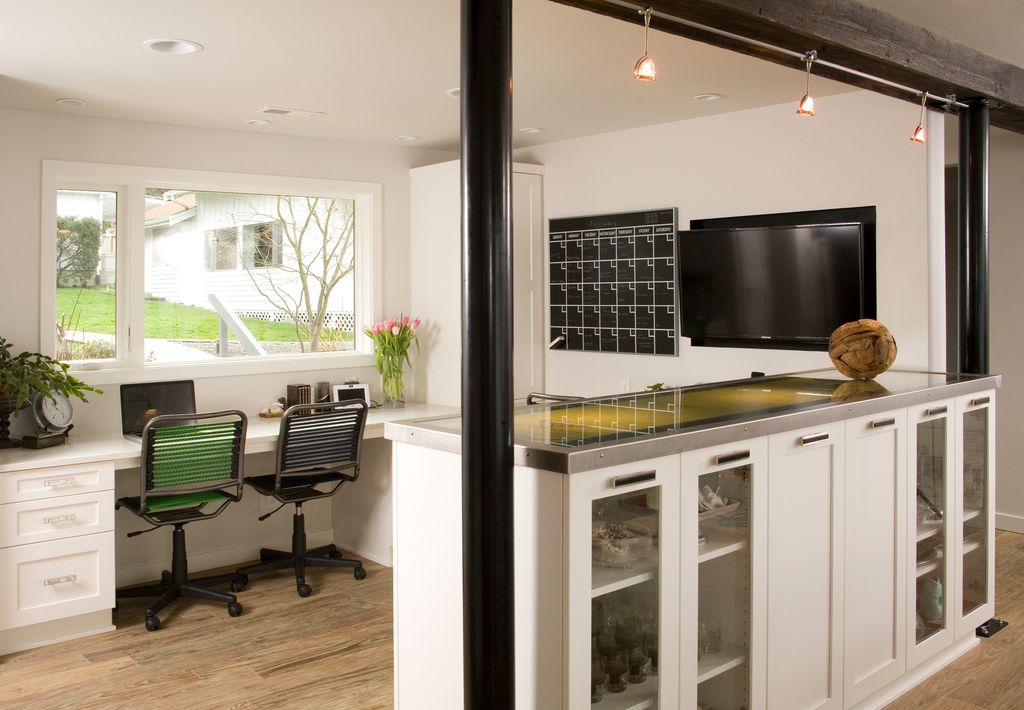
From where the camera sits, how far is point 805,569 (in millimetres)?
2668

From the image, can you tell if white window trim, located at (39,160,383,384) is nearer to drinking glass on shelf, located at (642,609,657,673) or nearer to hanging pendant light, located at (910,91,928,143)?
hanging pendant light, located at (910,91,928,143)

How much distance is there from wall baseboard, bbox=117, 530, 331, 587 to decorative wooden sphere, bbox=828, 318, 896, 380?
323cm

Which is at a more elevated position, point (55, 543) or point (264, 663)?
point (55, 543)

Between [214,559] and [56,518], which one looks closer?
[56,518]

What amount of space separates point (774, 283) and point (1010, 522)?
2.33 m

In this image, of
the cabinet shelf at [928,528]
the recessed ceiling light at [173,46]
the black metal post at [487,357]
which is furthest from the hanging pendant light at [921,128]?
the recessed ceiling light at [173,46]

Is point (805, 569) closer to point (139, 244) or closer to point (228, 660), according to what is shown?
point (228, 660)

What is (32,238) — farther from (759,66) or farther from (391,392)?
(759,66)

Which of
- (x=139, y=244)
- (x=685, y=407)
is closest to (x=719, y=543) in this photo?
(x=685, y=407)

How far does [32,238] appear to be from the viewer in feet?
14.1

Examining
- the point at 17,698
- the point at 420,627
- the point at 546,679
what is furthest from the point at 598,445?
the point at 17,698

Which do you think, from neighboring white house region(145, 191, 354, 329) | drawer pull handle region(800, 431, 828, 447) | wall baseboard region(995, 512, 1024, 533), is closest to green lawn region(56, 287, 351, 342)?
neighboring white house region(145, 191, 354, 329)

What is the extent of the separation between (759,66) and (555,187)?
202cm

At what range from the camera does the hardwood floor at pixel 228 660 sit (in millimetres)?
3254
